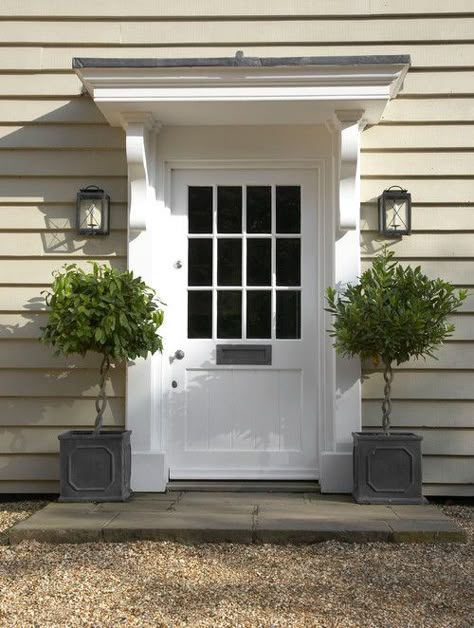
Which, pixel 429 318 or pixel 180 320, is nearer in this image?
pixel 429 318

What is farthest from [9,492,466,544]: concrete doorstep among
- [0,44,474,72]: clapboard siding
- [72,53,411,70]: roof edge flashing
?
[0,44,474,72]: clapboard siding

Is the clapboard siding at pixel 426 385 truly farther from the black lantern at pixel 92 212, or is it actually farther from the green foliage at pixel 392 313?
the black lantern at pixel 92 212

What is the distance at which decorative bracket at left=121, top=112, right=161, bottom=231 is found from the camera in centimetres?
530

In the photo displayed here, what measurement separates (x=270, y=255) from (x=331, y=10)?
1.58 meters

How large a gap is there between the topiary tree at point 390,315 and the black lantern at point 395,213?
0.95 ft

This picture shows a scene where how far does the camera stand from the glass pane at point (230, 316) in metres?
5.63

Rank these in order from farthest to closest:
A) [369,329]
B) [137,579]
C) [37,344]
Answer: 1. [37,344]
2. [369,329]
3. [137,579]

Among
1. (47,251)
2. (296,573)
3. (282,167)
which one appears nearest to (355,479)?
(296,573)

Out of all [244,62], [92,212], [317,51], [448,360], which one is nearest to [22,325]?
[92,212]

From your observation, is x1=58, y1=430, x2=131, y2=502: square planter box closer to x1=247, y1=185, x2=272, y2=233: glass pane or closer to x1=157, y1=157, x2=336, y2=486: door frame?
x1=157, y1=157, x2=336, y2=486: door frame

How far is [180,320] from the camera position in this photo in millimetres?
5645

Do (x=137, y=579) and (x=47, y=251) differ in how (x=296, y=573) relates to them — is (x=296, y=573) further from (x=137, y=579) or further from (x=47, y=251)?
(x=47, y=251)

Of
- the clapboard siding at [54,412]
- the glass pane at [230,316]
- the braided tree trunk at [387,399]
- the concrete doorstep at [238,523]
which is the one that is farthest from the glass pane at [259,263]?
the concrete doorstep at [238,523]

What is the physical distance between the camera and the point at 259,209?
18.6ft
